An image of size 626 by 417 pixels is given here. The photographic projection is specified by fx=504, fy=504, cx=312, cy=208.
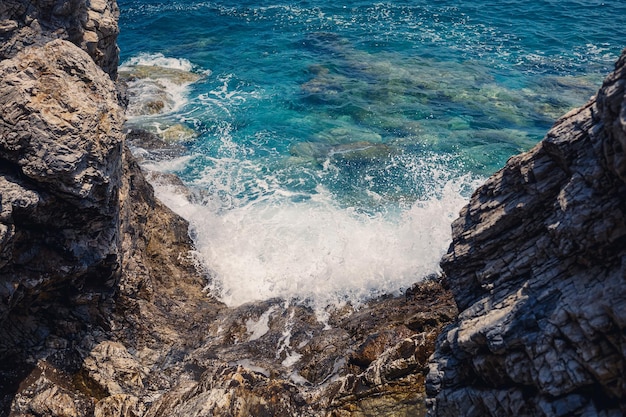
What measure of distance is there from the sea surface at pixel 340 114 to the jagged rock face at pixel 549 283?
990cm

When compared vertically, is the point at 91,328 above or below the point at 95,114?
below

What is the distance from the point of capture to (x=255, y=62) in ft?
144

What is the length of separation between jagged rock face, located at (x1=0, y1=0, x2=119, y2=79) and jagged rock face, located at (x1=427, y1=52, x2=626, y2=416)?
13.0 m

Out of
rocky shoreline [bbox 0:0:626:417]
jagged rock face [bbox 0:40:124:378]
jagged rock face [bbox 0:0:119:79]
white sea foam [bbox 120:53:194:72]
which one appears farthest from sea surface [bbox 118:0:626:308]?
jagged rock face [bbox 0:0:119:79]

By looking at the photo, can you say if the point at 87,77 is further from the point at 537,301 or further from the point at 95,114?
the point at 537,301

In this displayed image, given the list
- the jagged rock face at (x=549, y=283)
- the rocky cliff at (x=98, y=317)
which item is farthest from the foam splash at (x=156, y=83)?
the jagged rock face at (x=549, y=283)

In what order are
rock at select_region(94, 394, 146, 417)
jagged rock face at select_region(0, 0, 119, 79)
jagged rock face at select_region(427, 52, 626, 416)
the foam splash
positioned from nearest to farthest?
jagged rock face at select_region(427, 52, 626, 416)
rock at select_region(94, 394, 146, 417)
jagged rock face at select_region(0, 0, 119, 79)
the foam splash

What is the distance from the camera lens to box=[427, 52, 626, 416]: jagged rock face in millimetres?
7840

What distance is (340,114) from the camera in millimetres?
35625

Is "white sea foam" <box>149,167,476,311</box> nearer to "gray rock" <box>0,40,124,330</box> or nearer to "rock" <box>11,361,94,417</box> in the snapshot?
"rock" <box>11,361,94,417</box>

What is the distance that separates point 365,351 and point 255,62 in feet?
112

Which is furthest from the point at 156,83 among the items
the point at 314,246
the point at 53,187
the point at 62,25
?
the point at 53,187

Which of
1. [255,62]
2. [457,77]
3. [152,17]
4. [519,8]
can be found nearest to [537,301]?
[457,77]

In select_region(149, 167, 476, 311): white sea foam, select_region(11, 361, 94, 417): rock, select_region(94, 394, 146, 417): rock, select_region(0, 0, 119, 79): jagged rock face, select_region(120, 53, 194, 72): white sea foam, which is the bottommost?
select_region(120, 53, 194, 72): white sea foam
